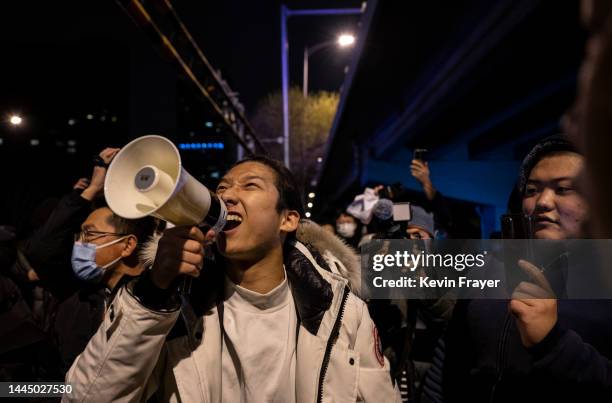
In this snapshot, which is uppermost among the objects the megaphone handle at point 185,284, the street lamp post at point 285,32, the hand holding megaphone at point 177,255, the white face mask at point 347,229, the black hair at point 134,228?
the street lamp post at point 285,32

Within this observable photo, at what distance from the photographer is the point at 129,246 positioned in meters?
3.00

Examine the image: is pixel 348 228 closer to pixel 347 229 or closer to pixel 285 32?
pixel 347 229

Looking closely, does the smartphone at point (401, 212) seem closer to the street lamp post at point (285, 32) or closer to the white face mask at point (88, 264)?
the white face mask at point (88, 264)

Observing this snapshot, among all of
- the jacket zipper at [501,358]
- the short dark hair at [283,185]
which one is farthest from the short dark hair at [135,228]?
the jacket zipper at [501,358]

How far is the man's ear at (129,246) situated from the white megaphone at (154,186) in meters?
1.55

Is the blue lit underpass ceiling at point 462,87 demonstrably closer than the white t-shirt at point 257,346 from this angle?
No

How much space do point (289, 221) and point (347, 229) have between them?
416cm

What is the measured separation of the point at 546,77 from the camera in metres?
5.27

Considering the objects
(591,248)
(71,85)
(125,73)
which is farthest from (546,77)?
(71,85)

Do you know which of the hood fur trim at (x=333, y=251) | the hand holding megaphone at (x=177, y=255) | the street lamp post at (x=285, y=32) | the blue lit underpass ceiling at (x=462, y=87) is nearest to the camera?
the hand holding megaphone at (x=177, y=255)

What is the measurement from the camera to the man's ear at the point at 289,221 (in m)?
2.59

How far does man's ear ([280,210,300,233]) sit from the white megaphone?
3.10 ft

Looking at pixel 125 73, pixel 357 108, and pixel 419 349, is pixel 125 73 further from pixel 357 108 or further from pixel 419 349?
pixel 419 349

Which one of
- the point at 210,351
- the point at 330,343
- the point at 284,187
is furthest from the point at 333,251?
the point at 210,351
